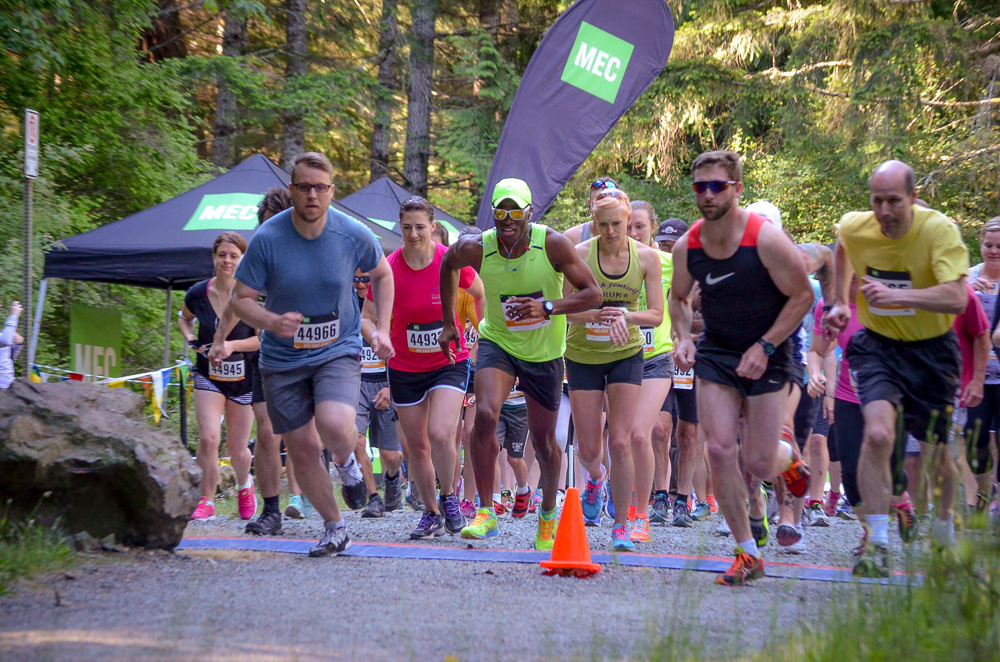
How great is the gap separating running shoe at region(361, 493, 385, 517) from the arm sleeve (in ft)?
10.1

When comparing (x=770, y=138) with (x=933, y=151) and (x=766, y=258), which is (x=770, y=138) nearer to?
(x=933, y=151)

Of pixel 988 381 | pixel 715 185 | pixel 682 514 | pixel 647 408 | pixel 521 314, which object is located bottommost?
pixel 682 514

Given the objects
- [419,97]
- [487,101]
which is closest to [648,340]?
[419,97]

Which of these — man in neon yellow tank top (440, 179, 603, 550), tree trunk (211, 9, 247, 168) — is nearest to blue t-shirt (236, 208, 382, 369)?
man in neon yellow tank top (440, 179, 603, 550)

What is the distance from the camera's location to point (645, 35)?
1067 centimetres

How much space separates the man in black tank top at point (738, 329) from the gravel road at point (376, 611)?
478mm

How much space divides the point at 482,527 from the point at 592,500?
0.91 metres

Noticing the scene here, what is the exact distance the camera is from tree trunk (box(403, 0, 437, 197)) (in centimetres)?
2089

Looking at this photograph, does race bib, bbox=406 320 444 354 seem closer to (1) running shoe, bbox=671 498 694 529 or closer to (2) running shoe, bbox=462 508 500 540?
(2) running shoe, bbox=462 508 500 540

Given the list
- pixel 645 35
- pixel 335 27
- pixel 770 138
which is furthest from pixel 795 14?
pixel 645 35

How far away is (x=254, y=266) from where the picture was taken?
217 inches

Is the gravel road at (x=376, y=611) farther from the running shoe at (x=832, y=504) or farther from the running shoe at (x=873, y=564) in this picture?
the running shoe at (x=832, y=504)

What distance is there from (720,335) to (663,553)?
1.61 metres

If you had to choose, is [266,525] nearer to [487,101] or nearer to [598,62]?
[598,62]
